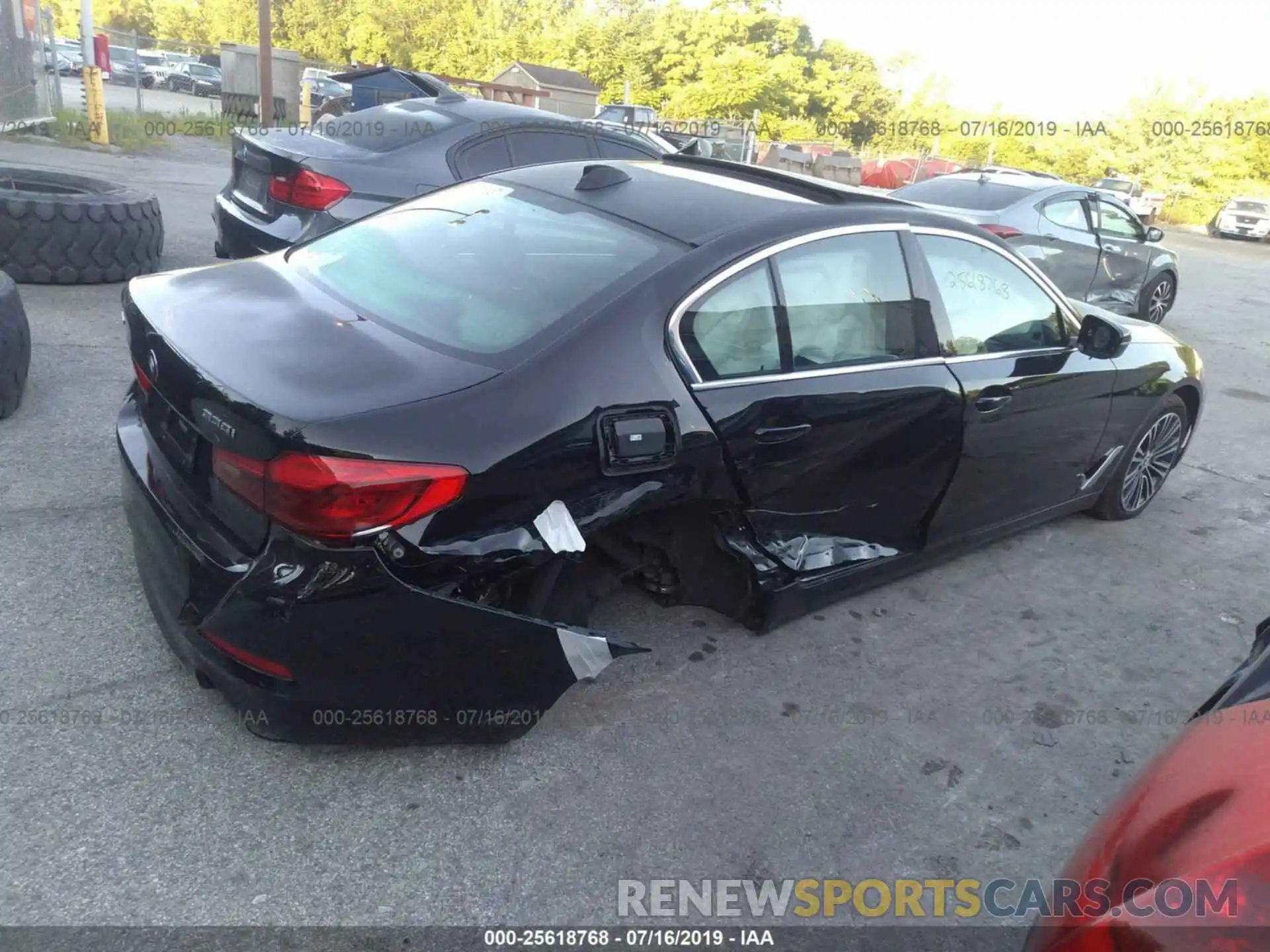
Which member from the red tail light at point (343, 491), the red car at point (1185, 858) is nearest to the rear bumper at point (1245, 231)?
the red car at point (1185, 858)

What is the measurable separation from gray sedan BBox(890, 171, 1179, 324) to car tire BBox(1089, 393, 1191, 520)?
3.97 m

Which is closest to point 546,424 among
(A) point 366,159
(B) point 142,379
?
(B) point 142,379

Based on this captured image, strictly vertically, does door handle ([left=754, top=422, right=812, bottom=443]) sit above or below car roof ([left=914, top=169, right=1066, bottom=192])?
below

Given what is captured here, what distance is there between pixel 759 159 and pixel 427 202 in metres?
25.5

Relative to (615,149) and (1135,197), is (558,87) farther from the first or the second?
(615,149)

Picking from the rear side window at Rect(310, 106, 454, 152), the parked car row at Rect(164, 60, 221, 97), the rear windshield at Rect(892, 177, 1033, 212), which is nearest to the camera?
the rear side window at Rect(310, 106, 454, 152)

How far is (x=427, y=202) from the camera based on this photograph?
11.7 ft

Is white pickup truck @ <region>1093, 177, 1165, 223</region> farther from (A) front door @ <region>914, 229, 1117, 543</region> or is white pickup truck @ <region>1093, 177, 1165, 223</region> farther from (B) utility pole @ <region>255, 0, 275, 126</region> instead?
(A) front door @ <region>914, 229, 1117, 543</region>

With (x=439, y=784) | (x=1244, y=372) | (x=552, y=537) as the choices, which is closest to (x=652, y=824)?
(x=439, y=784)

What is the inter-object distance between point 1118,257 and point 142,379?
966 cm

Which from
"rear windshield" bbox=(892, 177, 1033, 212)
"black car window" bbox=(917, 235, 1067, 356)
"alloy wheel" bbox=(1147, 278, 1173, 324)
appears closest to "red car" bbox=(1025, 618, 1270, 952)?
"black car window" bbox=(917, 235, 1067, 356)

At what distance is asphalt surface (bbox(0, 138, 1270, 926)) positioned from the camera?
88.8 inches

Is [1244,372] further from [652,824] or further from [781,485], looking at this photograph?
[652,824]

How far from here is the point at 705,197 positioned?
10.7 feet
